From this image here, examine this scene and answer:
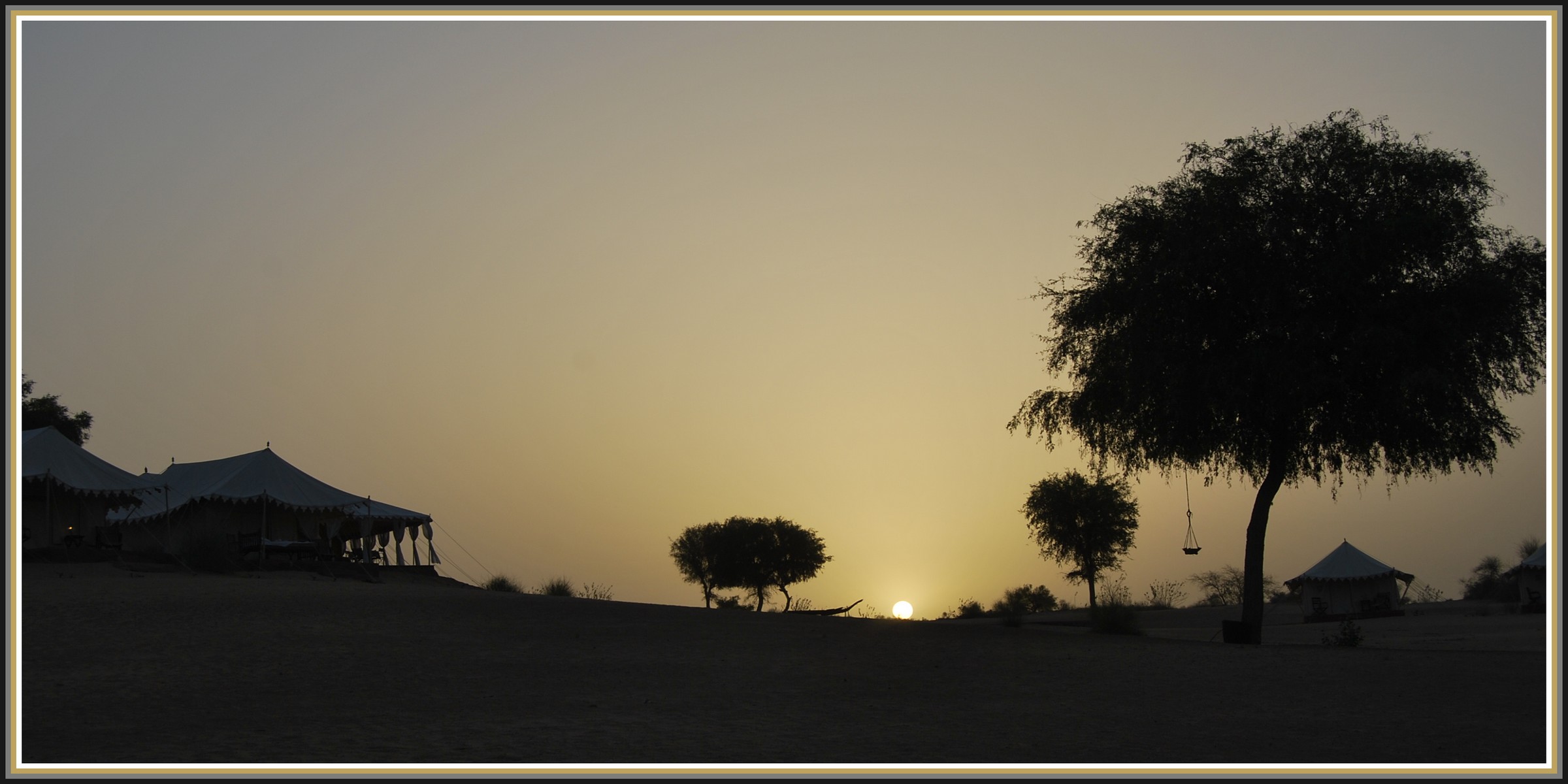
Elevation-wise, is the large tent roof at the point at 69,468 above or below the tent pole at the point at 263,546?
above

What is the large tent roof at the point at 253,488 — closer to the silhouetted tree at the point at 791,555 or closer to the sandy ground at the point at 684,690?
the sandy ground at the point at 684,690

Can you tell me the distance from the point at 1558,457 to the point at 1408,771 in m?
3.63

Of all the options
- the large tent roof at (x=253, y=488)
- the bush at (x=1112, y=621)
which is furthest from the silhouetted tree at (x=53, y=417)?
the bush at (x=1112, y=621)

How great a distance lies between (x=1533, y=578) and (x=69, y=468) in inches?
2098

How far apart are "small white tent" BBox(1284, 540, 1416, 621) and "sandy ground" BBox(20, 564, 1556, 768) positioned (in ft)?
79.0

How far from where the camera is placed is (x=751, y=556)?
2815 inches

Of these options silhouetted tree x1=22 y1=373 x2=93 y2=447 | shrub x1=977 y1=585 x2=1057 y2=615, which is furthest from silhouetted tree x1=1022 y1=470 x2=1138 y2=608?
silhouetted tree x1=22 y1=373 x2=93 y2=447

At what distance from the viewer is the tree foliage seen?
7156 cm

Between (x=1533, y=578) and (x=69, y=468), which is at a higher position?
(x=69, y=468)

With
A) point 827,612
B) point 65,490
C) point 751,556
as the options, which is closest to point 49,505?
point 65,490

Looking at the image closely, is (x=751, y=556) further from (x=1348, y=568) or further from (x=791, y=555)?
(x=1348, y=568)

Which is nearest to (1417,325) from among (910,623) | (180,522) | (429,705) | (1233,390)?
(1233,390)

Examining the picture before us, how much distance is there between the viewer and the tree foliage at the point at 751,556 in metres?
71.6

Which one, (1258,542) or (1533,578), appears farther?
(1533,578)
